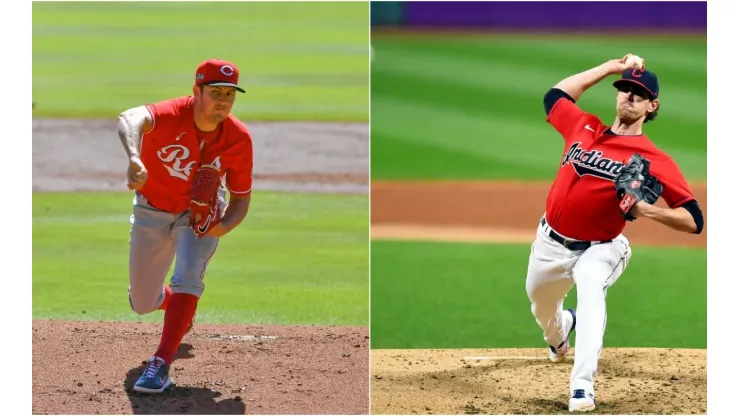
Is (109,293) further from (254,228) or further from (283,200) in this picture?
(283,200)

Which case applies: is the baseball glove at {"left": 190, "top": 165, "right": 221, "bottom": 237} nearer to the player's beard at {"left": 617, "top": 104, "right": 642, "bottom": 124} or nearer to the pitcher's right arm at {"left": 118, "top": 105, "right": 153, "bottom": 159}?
the pitcher's right arm at {"left": 118, "top": 105, "right": 153, "bottom": 159}

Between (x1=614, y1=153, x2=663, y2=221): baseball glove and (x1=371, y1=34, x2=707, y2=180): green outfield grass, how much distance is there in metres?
6.78

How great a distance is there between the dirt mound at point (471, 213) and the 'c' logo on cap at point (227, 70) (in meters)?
4.67

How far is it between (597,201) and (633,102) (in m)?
0.45

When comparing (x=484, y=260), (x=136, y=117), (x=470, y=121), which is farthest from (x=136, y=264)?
(x=470, y=121)

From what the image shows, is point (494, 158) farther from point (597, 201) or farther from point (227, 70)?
point (227, 70)

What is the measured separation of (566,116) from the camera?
172 inches

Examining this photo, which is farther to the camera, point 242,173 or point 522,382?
point 522,382

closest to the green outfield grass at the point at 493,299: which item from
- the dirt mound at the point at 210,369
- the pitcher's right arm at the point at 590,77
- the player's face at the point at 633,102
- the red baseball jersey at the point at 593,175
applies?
the dirt mound at the point at 210,369

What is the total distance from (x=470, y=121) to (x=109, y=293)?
26.5ft

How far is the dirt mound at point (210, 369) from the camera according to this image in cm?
419

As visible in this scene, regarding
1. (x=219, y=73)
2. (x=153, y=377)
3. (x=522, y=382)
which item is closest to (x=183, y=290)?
(x=153, y=377)

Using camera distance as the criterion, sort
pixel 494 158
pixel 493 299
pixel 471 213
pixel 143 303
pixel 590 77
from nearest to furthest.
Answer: pixel 590 77, pixel 143 303, pixel 493 299, pixel 471 213, pixel 494 158

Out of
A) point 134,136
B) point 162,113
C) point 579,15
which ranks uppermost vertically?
point 579,15
